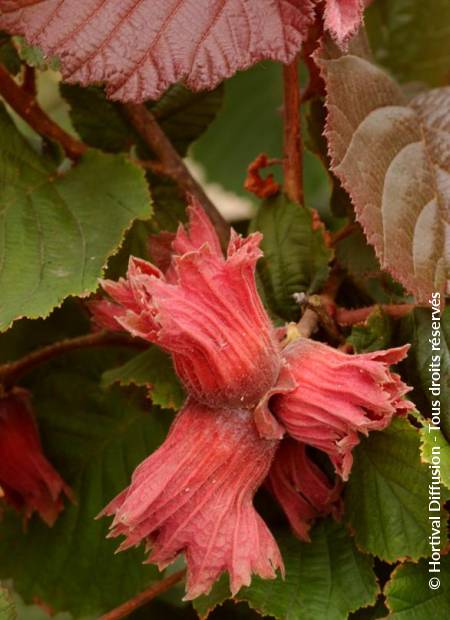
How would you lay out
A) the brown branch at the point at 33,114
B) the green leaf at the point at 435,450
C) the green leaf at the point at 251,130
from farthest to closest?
the green leaf at the point at 251,130
the brown branch at the point at 33,114
the green leaf at the point at 435,450

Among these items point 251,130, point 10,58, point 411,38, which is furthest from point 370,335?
point 251,130

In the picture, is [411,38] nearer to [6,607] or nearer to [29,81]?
[29,81]

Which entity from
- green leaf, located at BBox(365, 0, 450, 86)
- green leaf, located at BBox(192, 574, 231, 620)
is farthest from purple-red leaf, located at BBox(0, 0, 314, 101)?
green leaf, located at BBox(365, 0, 450, 86)

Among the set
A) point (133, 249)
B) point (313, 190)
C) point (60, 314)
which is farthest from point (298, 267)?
→ point (313, 190)

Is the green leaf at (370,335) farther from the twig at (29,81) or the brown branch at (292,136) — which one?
the twig at (29,81)

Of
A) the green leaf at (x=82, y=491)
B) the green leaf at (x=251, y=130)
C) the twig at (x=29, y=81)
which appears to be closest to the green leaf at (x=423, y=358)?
the green leaf at (x=82, y=491)
